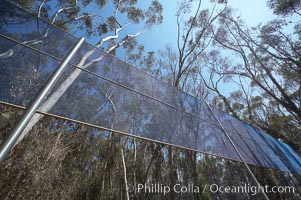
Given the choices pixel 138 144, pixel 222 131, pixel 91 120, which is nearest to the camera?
pixel 91 120

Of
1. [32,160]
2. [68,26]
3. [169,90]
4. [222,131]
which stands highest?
[68,26]

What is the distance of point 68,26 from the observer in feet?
25.1

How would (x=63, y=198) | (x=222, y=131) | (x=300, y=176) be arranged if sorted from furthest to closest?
(x=300, y=176)
(x=63, y=198)
(x=222, y=131)

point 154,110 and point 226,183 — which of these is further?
point 226,183

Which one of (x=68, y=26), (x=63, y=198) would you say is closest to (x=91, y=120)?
(x=63, y=198)

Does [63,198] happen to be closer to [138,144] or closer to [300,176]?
[138,144]

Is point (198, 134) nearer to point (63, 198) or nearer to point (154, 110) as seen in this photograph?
point (154, 110)

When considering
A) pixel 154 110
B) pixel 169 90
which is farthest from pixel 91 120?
pixel 169 90

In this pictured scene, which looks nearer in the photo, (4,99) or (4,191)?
(4,99)

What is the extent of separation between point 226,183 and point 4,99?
427 cm

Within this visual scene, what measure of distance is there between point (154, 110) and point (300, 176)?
4712 millimetres

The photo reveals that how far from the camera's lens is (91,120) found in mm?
1477

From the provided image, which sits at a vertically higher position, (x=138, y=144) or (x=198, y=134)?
(x=138, y=144)

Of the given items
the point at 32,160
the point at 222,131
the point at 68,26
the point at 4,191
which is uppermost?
the point at 68,26
